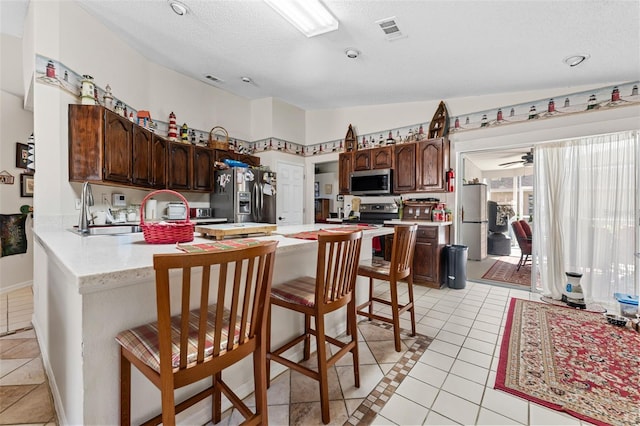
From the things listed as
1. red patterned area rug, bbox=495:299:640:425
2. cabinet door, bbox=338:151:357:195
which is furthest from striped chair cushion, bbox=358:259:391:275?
cabinet door, bbox=338:151:357:195

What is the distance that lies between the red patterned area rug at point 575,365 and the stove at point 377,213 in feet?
7.28

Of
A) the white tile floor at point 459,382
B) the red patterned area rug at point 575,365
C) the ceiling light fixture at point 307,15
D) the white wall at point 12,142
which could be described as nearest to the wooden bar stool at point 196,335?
the white tile floor at point 459,382

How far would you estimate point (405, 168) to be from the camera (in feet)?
14.3

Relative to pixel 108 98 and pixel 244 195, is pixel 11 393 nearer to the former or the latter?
pixel 108 98

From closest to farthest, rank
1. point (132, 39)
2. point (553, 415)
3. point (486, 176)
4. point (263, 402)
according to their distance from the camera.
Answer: point (263, 402), point (553, 415), point (132, 39), point (486, 176)

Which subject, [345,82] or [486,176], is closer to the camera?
[345,82]

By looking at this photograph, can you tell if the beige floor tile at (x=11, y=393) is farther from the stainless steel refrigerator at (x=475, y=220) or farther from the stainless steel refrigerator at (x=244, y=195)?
the stainless steel refrigerator at (x=475, y=220)

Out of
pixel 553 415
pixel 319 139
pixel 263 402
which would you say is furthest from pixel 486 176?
pixel 263 402

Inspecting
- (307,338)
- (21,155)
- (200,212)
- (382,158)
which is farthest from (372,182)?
(21,155)

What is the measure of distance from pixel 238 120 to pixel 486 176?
6.94m

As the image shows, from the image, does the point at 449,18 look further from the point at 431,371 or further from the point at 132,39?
the point at 132,39

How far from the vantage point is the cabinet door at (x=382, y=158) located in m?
4.53

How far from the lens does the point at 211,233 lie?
5.24ft

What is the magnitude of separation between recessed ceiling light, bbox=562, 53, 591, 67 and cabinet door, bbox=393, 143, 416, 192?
1.90m
